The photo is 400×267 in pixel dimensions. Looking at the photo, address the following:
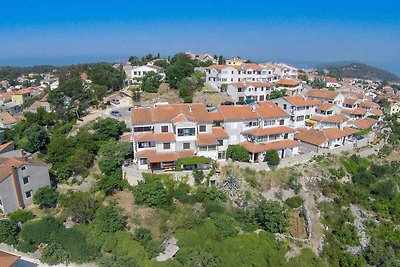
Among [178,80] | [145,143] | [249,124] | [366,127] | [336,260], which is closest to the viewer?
[336,260]

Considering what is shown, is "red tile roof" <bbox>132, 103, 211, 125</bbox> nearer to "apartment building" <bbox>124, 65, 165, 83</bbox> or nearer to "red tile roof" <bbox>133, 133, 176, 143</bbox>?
"red tile roof" <bbox>133, 133, 176, 143</bbox>

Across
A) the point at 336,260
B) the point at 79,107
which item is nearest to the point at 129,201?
the point at 336,260

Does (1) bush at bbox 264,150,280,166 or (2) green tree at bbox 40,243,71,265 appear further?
(1) bush at bbox 264,150,280,166

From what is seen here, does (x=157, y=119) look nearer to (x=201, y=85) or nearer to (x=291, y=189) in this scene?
(x=291, y=189)

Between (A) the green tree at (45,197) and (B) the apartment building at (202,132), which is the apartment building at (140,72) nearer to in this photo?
(B) the apartment building at (202,132)

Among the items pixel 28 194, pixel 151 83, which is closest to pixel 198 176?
pixel 28 194

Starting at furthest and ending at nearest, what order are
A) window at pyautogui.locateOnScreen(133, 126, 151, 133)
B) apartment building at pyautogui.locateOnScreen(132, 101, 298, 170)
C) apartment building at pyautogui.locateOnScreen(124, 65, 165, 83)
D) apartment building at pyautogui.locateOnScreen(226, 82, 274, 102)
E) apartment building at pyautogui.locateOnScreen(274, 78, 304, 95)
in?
apartment building at pyautogui.locateOnScreen(124, 65, 165, 83) → apartment building at pyautogui.locateOnScreen(274, 78, 304, 95) → apartment building at pyautogui.locateOnScreen(226, 82, 274, 102) → window at pyautogui.locateOnScreen(133, 126, 151, 133) → apartment building at pyautogui.locateOnScreen(132, 101, 298, 170)

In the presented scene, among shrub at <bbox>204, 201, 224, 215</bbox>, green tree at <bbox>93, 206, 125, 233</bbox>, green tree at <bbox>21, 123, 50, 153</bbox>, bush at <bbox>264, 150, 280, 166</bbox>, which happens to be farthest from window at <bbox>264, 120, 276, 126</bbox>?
green tree at <bbox>21, 123, 50, 153</bbox>
